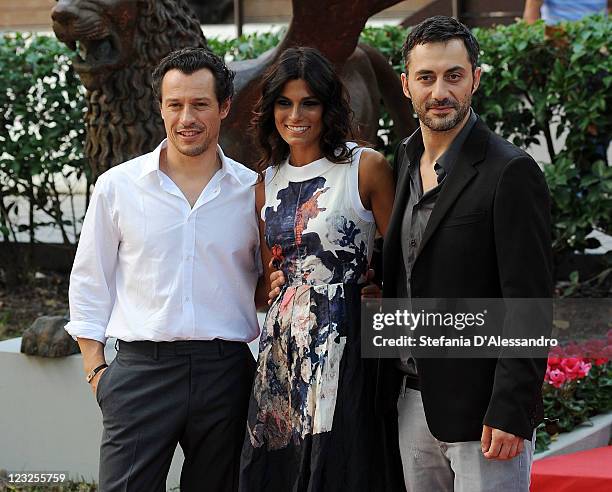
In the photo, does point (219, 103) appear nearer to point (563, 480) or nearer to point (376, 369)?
point (376, 369)

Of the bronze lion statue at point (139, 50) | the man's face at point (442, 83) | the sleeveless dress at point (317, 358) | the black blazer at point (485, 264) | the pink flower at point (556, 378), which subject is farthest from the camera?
the pink flower at point (556, 378)

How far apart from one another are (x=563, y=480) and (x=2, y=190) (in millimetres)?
5061

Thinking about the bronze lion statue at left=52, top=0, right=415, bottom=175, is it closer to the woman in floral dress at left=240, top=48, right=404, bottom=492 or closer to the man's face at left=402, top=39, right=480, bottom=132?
the woman in floral dress at left=240, top=48, right=404, bottom=492

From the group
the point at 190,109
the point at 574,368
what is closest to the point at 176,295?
the point at 190,109

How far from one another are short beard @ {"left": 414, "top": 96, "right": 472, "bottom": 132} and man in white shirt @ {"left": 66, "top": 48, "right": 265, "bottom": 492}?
665mm

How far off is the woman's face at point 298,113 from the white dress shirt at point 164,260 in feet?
0.87

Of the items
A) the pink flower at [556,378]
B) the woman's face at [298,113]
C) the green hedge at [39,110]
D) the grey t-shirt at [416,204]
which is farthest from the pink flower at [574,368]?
the green hedge at [39,110]

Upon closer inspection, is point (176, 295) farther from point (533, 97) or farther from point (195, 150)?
point (533, 97)

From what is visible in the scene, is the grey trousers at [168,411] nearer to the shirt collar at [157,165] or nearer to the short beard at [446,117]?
the shirt collar at [157,165]

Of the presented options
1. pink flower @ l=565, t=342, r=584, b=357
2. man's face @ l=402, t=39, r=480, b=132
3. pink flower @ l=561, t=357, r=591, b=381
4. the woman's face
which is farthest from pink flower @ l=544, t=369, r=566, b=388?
man's face @ l=402, t=39, r=480, b=132

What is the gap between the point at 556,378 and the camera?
4.62m

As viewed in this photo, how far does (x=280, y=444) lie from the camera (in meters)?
2.80

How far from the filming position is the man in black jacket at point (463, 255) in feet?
7.86

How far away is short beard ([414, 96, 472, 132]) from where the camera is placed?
251cm
